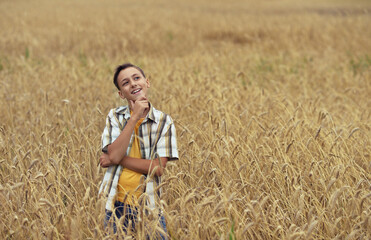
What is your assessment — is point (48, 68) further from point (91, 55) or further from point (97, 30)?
point (97, 30)

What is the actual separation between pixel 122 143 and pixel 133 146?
171 millimetres

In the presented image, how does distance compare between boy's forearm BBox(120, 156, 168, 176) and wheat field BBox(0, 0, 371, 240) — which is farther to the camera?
wheat field BBox(0, 0, 371, 240)

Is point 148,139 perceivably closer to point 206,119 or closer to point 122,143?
point 122,143

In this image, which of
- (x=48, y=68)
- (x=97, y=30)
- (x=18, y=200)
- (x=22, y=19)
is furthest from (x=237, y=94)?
(x=22, y=19)

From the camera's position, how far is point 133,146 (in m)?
2.32

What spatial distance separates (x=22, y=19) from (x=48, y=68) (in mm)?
6301

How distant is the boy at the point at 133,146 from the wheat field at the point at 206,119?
15 centimetres

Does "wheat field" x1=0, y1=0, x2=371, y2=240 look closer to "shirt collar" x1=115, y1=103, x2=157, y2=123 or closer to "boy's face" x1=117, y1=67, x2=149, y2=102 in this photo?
"shirt collar" x1=115, y1=103, x2=157, y2=123

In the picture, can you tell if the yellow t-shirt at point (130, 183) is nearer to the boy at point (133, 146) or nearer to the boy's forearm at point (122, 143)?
the boy at point (133, 146)

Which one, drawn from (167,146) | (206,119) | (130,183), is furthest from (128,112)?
(206,119)

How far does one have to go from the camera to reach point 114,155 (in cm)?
217

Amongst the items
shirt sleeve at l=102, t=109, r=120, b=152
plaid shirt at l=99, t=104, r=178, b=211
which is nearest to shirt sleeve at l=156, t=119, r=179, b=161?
plaid shirt at l=99, t=104, r=178, b=211

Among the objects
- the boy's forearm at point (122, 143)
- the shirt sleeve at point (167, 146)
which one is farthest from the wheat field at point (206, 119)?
the boy's forearm at point (122, 143)

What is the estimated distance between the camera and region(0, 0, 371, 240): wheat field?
92.0 inches
